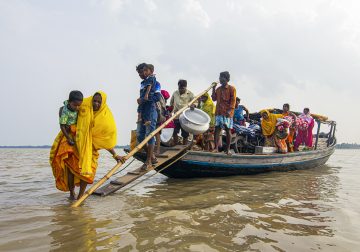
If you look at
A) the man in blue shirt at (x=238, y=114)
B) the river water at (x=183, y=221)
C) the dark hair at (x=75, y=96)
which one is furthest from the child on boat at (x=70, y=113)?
the man in blue shirt at (x=238, y=114)

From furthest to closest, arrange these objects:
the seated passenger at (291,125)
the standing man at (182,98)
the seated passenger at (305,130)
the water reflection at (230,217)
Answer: the seated passenger at (305,130) → the seated passenger at (291,125) → the standing man at (182,98) → the water reflection at (230,217)

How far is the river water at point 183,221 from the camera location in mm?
2355

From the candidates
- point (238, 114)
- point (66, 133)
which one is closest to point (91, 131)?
point (66, 133)

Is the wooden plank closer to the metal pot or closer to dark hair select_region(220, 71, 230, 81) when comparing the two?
the metal pot

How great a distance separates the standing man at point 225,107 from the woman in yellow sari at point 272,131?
213cm

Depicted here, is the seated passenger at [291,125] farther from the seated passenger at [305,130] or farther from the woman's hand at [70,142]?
the woman's hand at [70,142]

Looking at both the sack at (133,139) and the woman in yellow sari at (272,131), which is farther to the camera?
the woman in yellow sari at (272,131)

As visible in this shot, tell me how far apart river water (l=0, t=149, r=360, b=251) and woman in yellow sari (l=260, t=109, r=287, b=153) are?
3.36 meters

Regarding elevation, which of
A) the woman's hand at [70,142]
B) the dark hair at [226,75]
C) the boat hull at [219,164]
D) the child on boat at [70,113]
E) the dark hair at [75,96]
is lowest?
the boat hull at [219,164]

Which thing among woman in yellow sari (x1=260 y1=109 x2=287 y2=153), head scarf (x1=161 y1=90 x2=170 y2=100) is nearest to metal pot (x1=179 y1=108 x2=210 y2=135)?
head scarf (x1=161 y1=90 x2=170 y2=100)

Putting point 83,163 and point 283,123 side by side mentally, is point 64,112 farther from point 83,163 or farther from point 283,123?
point 283,123

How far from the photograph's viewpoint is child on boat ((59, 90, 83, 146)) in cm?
369

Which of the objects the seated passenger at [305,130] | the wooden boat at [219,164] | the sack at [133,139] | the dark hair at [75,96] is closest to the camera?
the dark hair at [75,96]

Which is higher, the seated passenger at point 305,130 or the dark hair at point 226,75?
the dark hair at point 226,75
